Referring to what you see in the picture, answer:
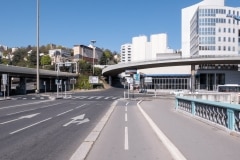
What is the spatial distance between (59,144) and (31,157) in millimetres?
2160

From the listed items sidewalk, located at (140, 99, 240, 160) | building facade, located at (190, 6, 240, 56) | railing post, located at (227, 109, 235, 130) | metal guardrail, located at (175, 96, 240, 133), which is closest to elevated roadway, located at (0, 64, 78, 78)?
building facade, located at (190, 6, 240, 56)

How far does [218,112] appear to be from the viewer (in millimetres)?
15445

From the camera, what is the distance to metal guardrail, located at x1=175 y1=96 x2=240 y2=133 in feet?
42.8

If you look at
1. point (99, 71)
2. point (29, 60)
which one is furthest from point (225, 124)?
point (29, 60)

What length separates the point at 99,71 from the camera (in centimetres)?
Answer: 14400

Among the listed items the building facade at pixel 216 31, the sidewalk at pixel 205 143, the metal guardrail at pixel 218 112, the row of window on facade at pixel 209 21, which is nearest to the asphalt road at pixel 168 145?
the sidewalk at pixel 205 143

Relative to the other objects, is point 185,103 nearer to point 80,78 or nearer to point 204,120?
point 204,120

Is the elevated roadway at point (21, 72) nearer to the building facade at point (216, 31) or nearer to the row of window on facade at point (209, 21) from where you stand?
the building facade at point (216, 31)

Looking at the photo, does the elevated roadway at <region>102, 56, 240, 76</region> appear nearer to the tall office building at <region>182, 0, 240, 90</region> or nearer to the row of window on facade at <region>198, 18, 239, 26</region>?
the tall office building at <region>182, 0, 240, 90</region>

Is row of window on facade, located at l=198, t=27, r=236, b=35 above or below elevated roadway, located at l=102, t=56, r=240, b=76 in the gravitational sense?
above

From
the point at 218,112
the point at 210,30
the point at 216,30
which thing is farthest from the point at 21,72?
the point at 216,30

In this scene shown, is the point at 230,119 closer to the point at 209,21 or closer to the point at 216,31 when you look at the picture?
the point at 209,21

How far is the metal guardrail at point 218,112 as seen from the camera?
13.0 m

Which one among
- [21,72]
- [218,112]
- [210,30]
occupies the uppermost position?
[210,30]
